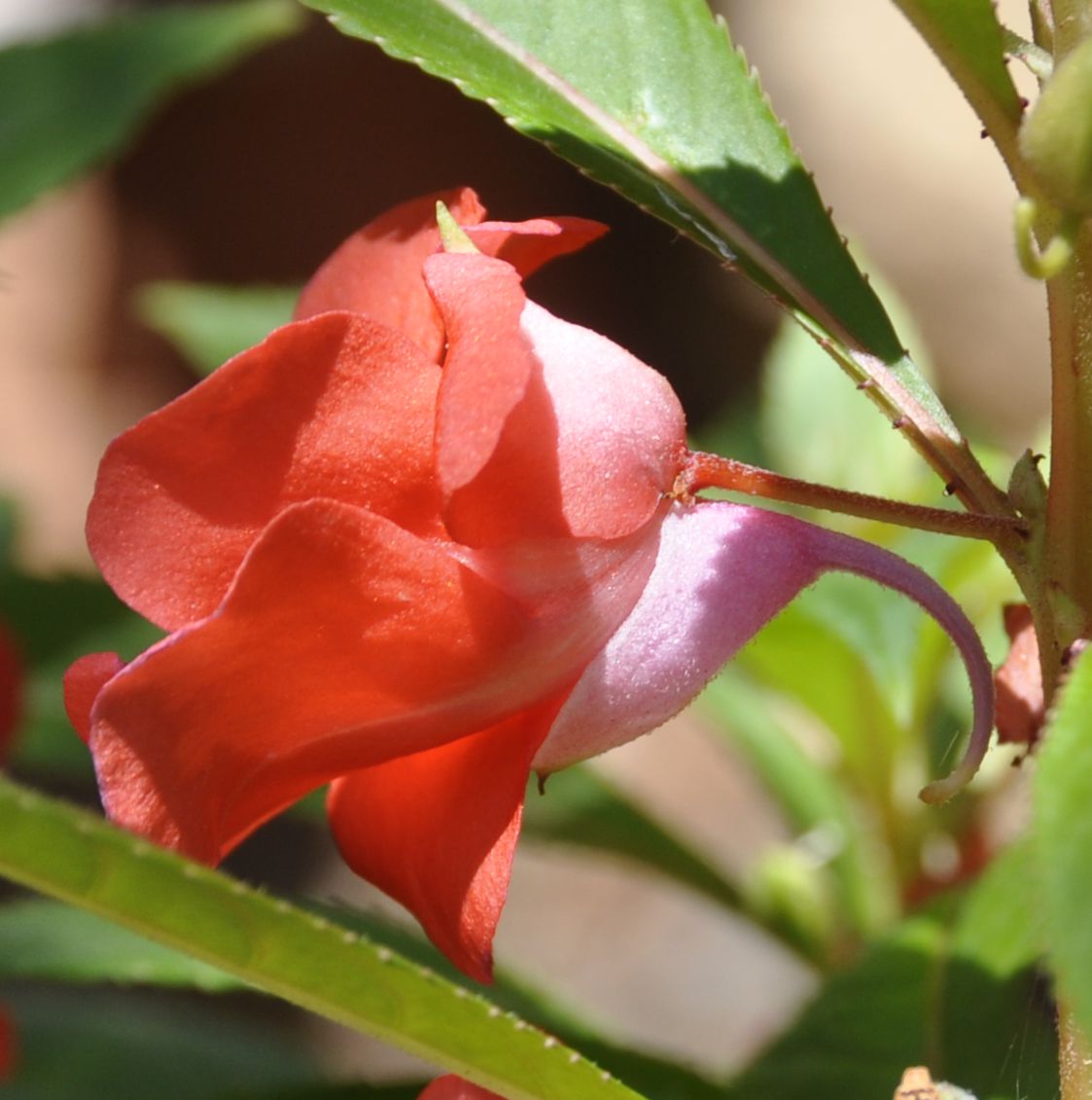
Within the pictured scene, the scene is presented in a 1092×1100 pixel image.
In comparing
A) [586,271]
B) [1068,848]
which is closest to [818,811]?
[1068,848]

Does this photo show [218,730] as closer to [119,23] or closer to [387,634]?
[387,634]

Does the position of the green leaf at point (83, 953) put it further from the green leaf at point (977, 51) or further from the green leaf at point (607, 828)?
the green leaf at point (977, 51)

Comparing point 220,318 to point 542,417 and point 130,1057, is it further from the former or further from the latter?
point 542,417

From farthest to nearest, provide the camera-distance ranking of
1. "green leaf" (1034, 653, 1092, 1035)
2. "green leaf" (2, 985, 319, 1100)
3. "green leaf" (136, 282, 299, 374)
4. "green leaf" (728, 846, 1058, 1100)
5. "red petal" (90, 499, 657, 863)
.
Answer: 1. "green leaf" (136, 282, 299, 374)
2. "green leaf" (2, 985, 319, 1100)
3. "green leaf" (728, 846, 1058, 1100)
4. "red petal" (90, 499, 657, 863)
5. "green leaf" (1034, 653, 1092, 1035)

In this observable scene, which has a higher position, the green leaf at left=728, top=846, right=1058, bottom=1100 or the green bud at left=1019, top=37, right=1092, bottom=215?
the green bud at left=1019, top=37, right=1092, bottom=215

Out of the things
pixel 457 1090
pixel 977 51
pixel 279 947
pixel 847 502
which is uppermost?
pixel 977 51

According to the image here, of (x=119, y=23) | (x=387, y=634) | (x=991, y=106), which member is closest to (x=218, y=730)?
(x=387, y=634)

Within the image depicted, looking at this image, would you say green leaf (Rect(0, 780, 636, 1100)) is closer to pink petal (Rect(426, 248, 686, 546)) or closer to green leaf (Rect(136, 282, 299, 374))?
pink petal (Rect(426, 248, 686, 546))

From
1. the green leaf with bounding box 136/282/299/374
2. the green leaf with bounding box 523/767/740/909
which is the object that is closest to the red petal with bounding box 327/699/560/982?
the green leaf with bounding box 523/767/740/909
